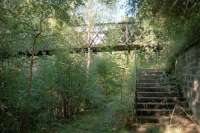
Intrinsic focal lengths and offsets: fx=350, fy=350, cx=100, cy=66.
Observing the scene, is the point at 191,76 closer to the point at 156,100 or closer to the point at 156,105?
the point at 156,105

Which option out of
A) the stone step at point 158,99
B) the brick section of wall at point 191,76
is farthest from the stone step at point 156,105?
the brick section of wall at point 191,76

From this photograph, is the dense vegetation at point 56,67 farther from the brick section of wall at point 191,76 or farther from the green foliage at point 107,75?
the green foliage at point 107,75

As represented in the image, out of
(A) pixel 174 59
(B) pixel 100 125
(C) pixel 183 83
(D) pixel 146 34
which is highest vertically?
(D) pixel 146 34

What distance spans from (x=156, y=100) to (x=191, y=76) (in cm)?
138

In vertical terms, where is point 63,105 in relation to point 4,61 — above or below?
below

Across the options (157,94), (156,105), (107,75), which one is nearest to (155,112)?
(156,105)

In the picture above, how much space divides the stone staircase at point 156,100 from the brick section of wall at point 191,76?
31 centimetres

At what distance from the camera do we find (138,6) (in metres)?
7.38

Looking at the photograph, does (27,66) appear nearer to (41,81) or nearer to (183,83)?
(41,81)

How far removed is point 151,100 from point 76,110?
2650 mm

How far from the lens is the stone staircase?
8.68 m

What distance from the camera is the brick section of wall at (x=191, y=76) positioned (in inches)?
309

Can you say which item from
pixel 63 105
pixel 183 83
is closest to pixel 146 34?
pixel 183 83

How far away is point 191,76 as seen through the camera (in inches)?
337
